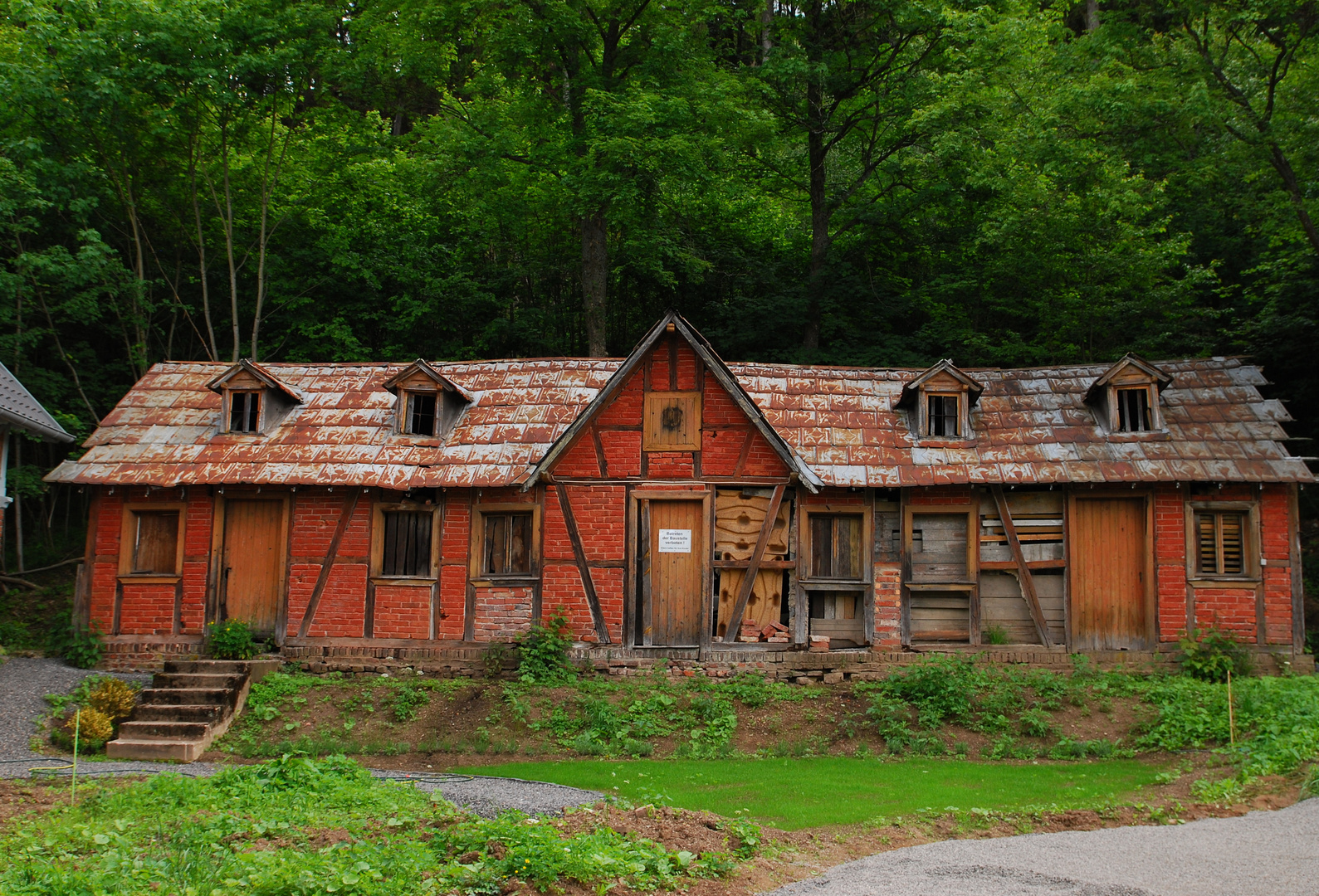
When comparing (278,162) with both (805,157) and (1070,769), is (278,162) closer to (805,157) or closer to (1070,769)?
(805,157)

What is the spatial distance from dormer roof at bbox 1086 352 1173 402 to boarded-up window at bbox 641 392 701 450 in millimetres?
7191

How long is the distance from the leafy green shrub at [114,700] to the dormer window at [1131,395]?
16625 millimetres

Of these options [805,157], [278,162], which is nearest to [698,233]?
[805,157]

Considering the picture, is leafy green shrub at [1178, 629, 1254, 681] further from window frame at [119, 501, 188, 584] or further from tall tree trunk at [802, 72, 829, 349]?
window frame at [119, 501, 188, 584]

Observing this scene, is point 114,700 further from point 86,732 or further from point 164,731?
point 164,731

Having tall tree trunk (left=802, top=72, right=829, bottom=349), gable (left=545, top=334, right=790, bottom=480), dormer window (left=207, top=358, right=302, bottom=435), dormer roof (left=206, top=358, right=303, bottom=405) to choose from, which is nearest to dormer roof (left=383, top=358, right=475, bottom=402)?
dormer roof (left=206, top=358, right=303, bottom=405)

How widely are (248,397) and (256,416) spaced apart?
0.40m

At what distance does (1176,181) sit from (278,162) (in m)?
24.8

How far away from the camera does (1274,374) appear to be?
22.0 m

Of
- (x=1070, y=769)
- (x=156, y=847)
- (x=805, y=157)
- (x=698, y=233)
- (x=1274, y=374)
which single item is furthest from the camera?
(x=698, y=233)

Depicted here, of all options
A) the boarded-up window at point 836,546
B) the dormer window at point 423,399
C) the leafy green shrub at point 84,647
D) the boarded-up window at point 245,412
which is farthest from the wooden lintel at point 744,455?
the leafy green shrub at point 84,647

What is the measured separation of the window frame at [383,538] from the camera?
54.4ft

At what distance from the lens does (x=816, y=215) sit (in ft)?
82.0

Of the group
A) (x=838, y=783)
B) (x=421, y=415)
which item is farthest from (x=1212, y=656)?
(x=421, y=415)
